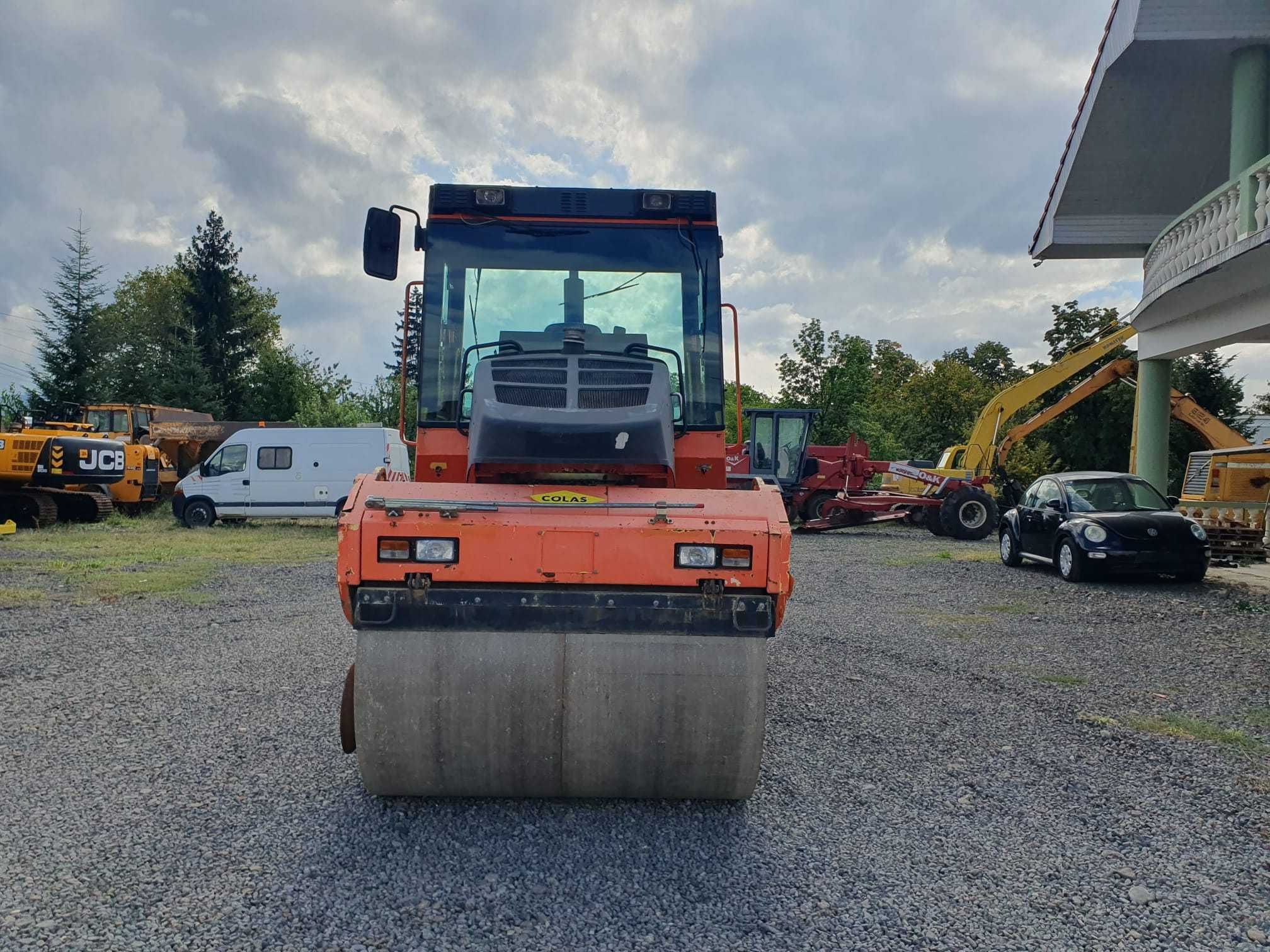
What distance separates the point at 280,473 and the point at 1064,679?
1703cm

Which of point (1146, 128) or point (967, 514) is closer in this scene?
point (1146, 128)

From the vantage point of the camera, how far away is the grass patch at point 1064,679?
6.94 meters

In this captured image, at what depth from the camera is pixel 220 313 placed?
46531 millimetres

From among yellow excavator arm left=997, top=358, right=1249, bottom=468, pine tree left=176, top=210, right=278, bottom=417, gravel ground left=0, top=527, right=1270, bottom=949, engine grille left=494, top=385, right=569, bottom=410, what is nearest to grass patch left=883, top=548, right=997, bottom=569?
yellow excavator arm left=997, top=358, right=1249, bottom=468

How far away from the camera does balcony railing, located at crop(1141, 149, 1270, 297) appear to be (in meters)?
10.6

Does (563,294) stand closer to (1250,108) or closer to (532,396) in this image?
(532,396)

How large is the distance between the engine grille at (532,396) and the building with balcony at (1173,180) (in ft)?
29.8

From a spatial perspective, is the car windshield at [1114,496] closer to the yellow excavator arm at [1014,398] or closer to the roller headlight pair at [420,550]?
the yellow excavator arm at [1014,398]

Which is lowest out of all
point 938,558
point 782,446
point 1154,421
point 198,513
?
point 938,558

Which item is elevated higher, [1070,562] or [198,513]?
[198,513]

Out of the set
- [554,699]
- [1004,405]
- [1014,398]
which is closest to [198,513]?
[1004,405]

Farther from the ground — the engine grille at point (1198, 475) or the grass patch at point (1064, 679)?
the engine grille at point (1198, 475)

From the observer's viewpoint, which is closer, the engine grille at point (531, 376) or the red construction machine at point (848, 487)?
the engine grille at point (531, 376)

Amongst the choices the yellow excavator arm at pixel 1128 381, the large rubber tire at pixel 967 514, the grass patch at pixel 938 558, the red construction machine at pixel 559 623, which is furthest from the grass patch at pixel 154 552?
the yellow excavator arm at pixel 1128 381
